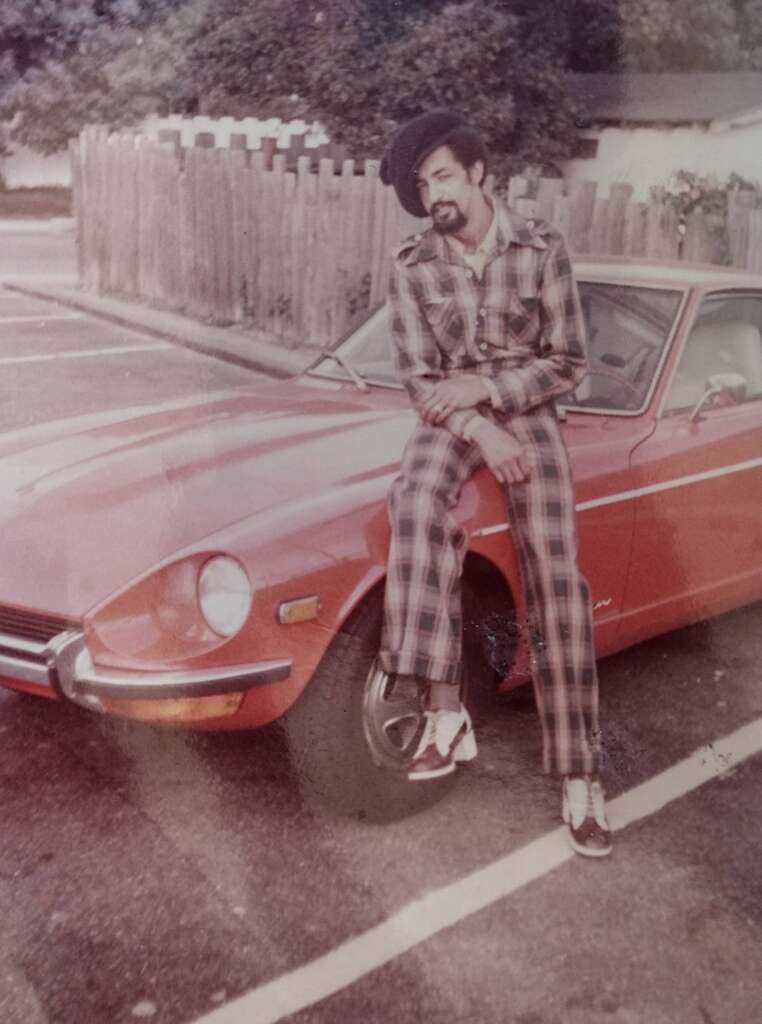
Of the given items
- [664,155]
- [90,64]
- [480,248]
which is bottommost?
[480,248]

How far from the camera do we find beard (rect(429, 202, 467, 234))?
140 inches

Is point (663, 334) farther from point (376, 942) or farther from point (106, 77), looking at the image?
point (106, 77)

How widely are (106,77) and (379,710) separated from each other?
19530 mm

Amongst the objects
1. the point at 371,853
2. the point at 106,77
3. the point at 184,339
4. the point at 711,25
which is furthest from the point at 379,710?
the point at 711,25

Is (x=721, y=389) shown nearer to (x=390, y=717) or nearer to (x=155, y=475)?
(x=390, y=717)

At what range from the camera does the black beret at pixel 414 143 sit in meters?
3.49

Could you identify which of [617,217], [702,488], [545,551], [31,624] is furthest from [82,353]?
[545,551]

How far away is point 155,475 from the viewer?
367 cm

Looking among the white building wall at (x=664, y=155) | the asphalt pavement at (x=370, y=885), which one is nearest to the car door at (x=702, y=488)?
the asphalt pavement at (x=370, y=885)

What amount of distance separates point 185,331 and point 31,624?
9.26 meters

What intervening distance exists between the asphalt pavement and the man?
8.4 inches

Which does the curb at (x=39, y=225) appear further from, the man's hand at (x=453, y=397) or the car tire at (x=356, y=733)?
the car tire at (x=356, y=733)

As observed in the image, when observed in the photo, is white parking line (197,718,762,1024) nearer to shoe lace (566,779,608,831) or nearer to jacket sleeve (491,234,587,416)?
shoe lace (566,779,608,831)

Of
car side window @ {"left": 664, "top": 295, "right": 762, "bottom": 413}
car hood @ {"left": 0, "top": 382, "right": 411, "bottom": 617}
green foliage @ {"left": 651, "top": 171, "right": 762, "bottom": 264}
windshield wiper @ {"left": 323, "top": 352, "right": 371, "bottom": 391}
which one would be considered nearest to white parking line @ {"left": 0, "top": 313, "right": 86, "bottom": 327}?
green foliage @ {"left": 651, "top": 171, "right": 762, "bottom": 264}
